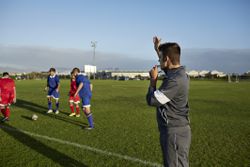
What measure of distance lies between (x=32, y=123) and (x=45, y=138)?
260cm

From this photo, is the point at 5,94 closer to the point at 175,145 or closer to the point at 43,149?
the point at 43,149

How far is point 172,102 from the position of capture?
10.6 feet

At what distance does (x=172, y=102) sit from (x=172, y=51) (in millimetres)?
610

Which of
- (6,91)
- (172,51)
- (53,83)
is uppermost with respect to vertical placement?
(172,51)

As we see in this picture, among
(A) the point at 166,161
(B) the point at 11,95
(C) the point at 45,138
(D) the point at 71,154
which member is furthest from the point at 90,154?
(B) the point at 11,95

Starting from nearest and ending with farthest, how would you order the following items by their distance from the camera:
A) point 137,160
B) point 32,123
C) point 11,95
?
point 137,160
point 32,123
point 11,95

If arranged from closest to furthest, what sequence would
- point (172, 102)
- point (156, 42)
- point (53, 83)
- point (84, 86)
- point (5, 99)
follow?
point (172, 102) < point (156, 42) < point (84, 86) < point (5, 99) < point (53, 83)

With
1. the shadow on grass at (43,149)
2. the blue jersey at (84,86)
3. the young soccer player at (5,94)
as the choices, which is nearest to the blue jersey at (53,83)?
the young soccer player at (5,94)

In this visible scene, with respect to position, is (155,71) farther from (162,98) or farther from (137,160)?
(137,160)

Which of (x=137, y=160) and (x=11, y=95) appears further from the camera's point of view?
(x=11, y=95)


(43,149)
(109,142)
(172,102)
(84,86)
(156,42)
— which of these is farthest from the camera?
(84,86)

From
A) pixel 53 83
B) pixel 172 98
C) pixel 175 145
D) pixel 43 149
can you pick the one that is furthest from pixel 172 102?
pixel 53 83

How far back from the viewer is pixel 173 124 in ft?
10.6

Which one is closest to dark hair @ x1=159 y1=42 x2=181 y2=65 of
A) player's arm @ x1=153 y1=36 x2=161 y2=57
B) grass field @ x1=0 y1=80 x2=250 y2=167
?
player's arm @ x1=153 y1=36 x2=161 y2=57
